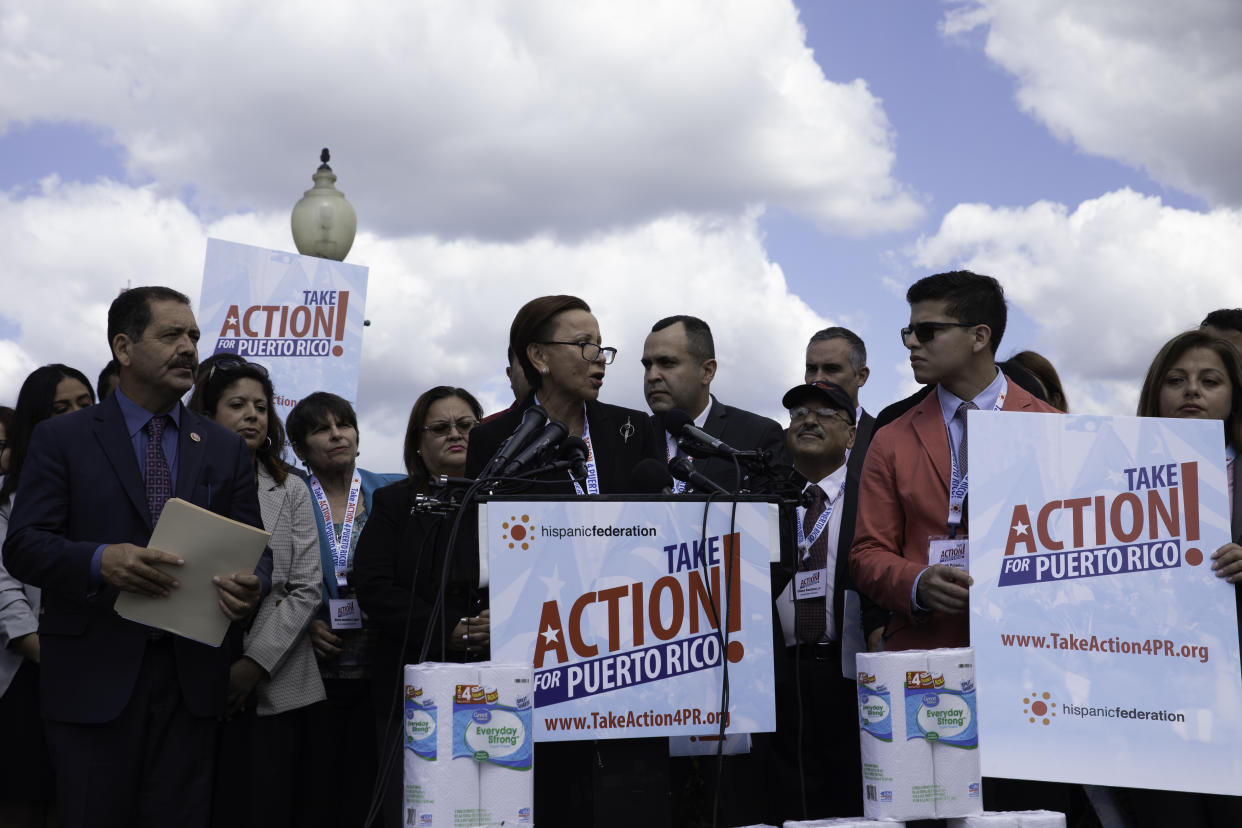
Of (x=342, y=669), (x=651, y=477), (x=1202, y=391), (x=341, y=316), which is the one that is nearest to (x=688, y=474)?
(x=651, y=477)

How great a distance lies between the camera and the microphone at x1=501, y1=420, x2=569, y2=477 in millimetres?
3193

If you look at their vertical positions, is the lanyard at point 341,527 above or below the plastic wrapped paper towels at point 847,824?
above

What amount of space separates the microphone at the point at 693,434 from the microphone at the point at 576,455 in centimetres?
29

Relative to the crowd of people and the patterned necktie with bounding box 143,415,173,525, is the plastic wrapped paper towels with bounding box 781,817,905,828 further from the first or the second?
the patterned necktie with bounding box 143,415,173,525

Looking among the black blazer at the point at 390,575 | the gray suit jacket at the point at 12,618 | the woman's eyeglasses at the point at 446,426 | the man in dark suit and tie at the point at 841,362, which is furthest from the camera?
the man in dark suit and tie at the point at 841,362

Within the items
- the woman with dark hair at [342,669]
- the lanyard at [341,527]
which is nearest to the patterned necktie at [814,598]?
the woman with dark hair at [342,669]

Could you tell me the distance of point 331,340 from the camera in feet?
25.0

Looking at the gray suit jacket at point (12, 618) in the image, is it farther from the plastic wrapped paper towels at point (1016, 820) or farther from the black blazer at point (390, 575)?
the plastic wrapped paper towels at point (1016, 820)

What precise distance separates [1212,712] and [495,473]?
7.21ft

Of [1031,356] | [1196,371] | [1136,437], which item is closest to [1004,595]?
[1136,437]

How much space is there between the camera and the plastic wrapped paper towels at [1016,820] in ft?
9.22

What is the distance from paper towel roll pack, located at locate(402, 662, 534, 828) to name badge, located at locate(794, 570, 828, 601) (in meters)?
2.25

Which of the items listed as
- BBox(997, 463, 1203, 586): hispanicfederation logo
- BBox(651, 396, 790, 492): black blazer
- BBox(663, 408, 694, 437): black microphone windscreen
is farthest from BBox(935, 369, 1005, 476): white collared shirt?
BBox(651, 396, 790, 492): black blazer

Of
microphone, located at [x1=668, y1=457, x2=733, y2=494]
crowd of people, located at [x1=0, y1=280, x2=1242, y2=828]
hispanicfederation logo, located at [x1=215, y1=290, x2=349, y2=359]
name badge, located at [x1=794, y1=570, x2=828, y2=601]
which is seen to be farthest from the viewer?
hispanicfederation logo, located at [x1=215, y1=290, x2=349, y2=359]
